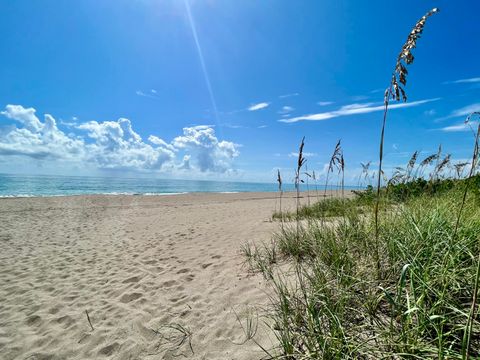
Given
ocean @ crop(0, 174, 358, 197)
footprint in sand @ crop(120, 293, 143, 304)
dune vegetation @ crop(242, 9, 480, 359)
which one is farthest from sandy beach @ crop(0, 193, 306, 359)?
ocean @ crop(0, 174, 358, 197)

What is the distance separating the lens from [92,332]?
335 cm

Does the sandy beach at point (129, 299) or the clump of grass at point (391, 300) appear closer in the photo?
the clump of grass at point (391, 300)

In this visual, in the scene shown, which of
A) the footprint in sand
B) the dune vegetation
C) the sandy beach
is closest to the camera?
the dune vegetation

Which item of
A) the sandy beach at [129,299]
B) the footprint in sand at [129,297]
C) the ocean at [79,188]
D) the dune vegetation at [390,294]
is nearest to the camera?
the dune vegetation at [390,294]

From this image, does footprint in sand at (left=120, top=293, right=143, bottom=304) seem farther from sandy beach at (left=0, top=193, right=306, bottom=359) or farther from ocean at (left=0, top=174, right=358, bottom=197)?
ocean at (left=0, top=174, right=358, bottom=197)

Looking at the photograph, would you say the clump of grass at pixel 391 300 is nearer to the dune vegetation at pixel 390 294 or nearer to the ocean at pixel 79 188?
the dune vegetation at pixel 390 294

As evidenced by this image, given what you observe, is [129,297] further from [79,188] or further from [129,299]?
[79,188]

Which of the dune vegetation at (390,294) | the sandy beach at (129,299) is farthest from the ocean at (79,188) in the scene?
the dune vegetation at (390,294)

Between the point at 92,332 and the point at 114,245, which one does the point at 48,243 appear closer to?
the point at 114,245

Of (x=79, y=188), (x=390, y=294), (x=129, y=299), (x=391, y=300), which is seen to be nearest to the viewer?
(x=391, y=300)

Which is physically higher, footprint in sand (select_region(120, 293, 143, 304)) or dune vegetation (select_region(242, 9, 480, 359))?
dune vegetation (select_region(242, 9, 480, 359))

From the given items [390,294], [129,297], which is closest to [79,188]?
[129,297]

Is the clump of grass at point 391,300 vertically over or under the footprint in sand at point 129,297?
over

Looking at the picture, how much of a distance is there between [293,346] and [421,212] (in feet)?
11.4
